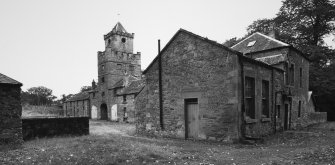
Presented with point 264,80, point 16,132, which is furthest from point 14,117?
point 264,80

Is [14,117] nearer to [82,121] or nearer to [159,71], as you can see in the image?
[82,121]

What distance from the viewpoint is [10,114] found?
11375 millimetres

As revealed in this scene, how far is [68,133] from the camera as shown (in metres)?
14.9

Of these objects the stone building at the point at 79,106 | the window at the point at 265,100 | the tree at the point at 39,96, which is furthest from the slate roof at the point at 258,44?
the tree at the point at 39,96

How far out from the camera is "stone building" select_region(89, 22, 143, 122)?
36.6m

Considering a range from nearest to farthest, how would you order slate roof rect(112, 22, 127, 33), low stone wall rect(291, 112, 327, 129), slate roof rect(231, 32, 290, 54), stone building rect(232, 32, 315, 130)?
stone building rect(232, 32, 315, 130) → slate roof rect(231, 32, 290, 54) → low stone wall rect(291, 112, 327, 129) → slate roof rect(112, 22, 127, 33)

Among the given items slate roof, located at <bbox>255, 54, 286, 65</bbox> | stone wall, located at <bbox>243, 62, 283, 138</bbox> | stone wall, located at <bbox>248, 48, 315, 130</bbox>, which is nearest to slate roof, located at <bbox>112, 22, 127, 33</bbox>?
stone wall, located at <bbox>248, 48, 315, 130</bbox>

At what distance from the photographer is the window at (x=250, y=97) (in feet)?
44.7

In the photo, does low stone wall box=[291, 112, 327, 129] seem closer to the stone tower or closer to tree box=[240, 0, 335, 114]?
tree box=[240, 0, 335, 114]

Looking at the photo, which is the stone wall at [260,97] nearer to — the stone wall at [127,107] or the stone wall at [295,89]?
the stone wall at [295,89]

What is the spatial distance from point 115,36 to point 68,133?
92.6 ft

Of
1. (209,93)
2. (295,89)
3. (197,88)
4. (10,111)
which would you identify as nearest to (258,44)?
(295,89)

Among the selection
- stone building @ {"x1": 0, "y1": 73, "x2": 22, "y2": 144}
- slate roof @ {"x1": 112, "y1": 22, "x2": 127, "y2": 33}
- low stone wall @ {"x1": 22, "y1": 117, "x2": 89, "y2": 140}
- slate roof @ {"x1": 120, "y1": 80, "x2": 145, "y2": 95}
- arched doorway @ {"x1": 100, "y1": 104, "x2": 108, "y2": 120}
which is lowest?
arched doorway @ {"x1": 100, "y1": 104, "x2": 108, "y2": 120}

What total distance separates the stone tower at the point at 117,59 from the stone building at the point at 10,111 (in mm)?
27466
